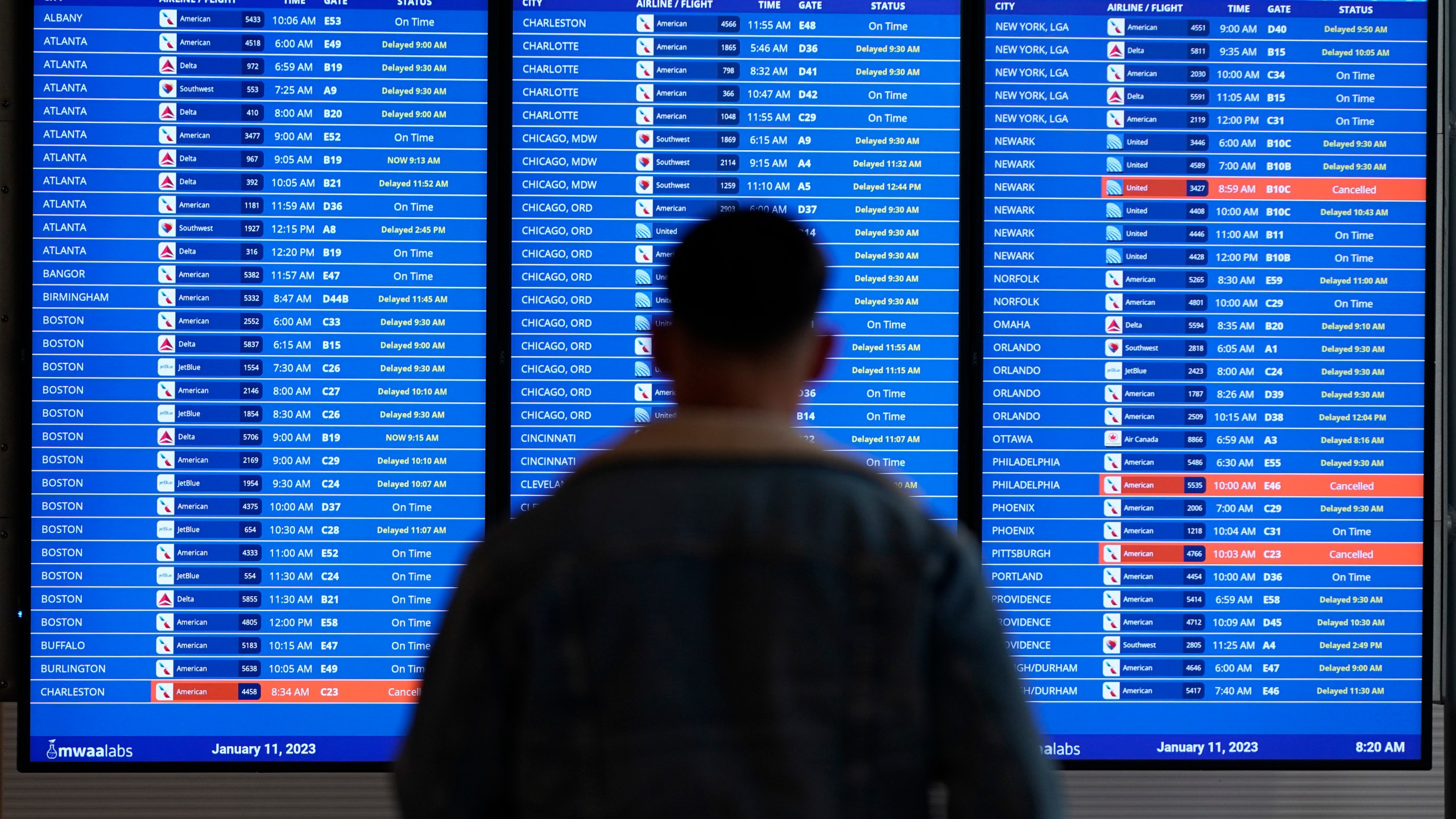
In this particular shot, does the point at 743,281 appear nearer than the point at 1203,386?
Yes

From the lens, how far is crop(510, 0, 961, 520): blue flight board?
2.51 metres

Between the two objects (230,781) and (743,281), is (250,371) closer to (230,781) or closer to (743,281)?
(230,781)

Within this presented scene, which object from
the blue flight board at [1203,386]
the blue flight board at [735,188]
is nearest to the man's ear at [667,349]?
the blue flight board at [735,188]

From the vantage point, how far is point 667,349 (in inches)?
47.5

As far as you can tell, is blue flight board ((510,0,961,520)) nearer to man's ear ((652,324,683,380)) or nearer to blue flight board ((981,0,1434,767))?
blue flight board ((981,0,1434,767))

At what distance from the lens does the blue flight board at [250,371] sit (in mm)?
2484

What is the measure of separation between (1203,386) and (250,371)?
6.65ft

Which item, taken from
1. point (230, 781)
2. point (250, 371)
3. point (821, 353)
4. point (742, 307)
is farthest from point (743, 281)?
point (230, 781)

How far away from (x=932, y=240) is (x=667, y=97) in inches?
25.3

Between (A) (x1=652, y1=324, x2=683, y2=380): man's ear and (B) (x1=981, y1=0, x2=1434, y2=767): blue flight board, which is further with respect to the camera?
(B) (x1=981, y1=0, x2=1434, y2=767): blue flight board

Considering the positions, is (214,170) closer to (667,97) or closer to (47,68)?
(47,68)

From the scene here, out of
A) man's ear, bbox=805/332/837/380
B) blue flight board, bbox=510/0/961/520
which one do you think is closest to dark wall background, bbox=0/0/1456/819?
blue flight board, bbox=510/0/961/520

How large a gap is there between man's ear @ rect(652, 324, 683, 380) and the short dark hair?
22mm

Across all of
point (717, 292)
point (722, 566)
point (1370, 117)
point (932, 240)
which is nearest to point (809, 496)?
point (722, 566)
